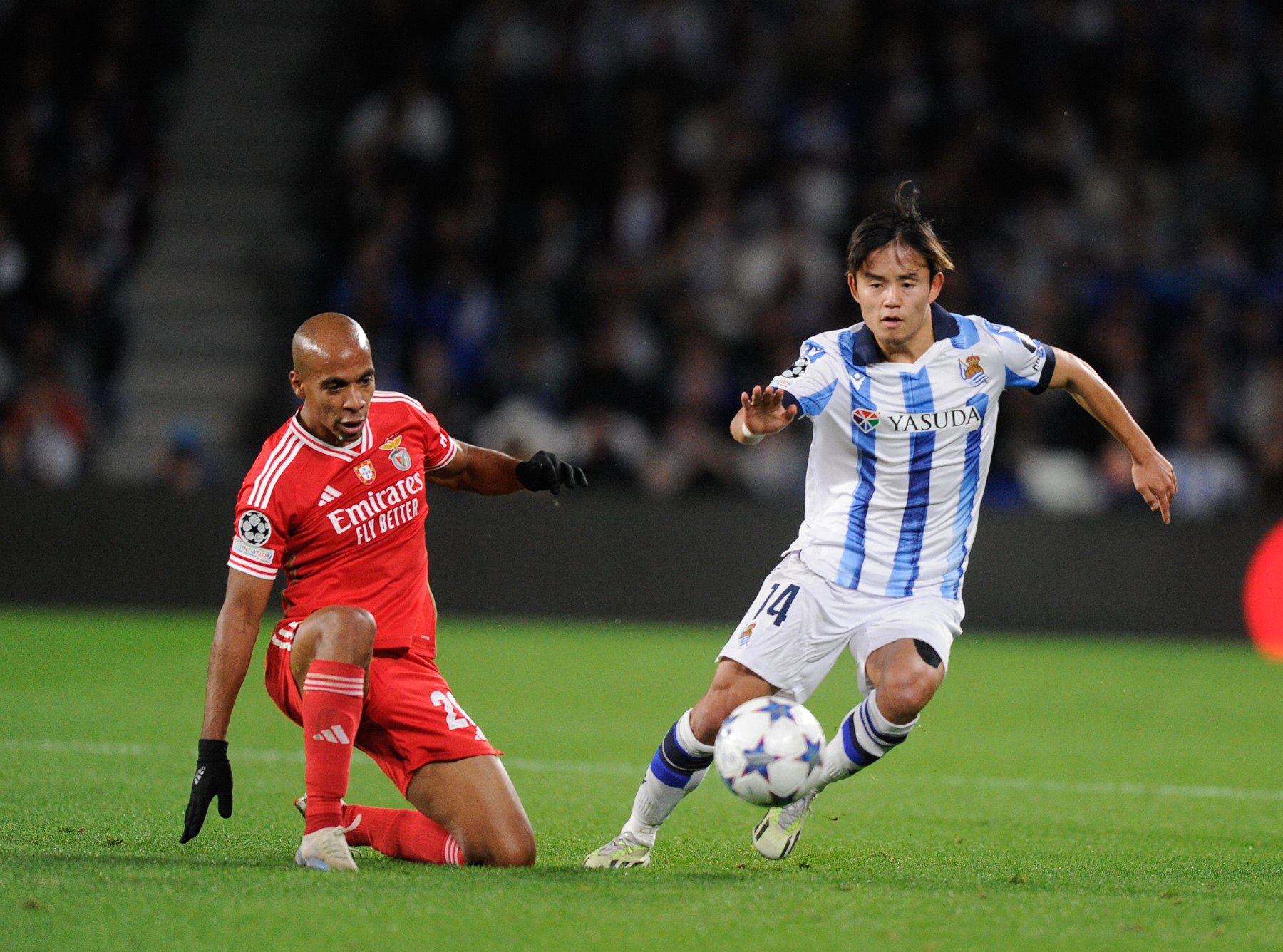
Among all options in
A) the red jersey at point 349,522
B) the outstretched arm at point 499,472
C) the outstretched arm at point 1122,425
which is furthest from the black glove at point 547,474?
the outstretched arm at point 1122,425

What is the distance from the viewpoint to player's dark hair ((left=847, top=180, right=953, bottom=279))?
15.8 ft

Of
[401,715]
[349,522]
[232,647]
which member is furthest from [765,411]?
[232,647]

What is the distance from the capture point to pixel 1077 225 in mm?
13961

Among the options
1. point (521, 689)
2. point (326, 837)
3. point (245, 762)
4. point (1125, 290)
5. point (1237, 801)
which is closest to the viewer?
point (326, 837)

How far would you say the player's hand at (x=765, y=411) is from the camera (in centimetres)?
451

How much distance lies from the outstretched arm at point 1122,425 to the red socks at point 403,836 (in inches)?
97.2

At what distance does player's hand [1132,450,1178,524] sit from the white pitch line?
201cm

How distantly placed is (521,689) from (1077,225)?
7.56 m

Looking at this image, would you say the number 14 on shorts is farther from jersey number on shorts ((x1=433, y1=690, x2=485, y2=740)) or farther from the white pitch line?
the white pitch line

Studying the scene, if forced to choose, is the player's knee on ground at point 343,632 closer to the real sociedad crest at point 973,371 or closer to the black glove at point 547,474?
the black glove at point 547,474

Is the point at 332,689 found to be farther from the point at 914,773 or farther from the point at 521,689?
the point at 521,689

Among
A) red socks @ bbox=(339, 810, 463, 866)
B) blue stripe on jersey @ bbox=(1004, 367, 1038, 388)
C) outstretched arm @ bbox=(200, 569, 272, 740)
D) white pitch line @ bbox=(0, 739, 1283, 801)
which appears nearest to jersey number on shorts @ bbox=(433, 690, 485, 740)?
red socks @ bbox=(339, 810, 463, 866)

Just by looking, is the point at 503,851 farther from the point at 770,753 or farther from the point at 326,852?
the point at 770,753

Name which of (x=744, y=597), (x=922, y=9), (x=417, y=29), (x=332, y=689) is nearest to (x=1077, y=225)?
(x=922, y=9)
